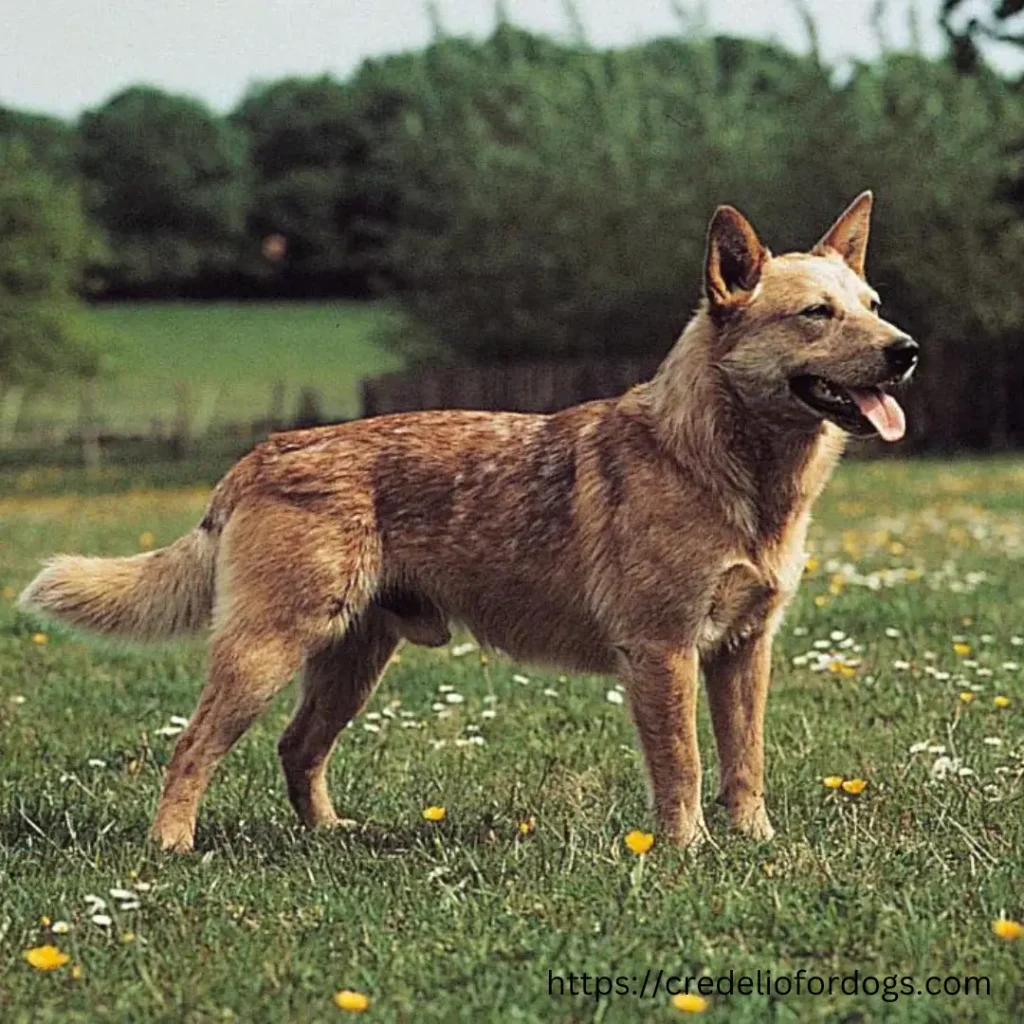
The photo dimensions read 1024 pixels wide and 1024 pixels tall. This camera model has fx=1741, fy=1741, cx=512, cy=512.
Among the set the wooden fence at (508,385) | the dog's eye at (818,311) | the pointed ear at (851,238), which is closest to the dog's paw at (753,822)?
the dog's eye at (818,311)

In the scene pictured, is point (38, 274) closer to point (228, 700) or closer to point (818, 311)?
point (228, 700)

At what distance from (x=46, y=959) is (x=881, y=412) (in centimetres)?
292

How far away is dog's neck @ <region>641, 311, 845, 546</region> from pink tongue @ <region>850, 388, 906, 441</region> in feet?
0.71

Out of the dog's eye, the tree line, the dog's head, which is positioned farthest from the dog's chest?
the tree line

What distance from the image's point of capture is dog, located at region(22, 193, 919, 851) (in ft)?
17.8

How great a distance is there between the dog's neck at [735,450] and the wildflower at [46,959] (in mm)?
2453

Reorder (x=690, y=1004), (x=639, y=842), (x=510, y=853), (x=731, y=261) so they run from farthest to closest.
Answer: (x=731, y=261) → (x=510, y=853) → (x=639, y=842) → (x=690, y=1004)

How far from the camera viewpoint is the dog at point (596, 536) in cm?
544

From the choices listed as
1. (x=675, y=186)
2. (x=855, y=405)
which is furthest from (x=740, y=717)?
(x=675, y=186)

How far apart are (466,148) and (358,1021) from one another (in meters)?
30.9

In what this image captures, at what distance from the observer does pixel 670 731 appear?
541 cm

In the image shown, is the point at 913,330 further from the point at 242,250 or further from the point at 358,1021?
the point at 242,250

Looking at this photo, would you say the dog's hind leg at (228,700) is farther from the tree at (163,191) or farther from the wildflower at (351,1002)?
the tree at (163,191)

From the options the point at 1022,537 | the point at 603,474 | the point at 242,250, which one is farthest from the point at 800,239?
the point at 242,250
